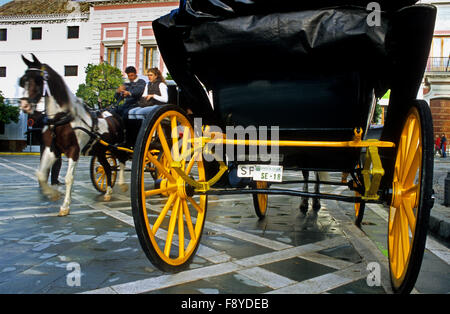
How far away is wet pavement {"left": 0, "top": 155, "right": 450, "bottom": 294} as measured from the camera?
112 inches

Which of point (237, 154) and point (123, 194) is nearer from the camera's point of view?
point (237, 154)

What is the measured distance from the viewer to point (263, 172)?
126 inches

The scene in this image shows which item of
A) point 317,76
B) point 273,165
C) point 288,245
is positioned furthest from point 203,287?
point 317,76

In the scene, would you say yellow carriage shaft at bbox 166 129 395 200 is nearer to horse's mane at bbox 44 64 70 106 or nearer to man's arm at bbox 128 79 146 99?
horse's mane at bbox 44 64 70 106

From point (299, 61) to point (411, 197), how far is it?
47.9 inches

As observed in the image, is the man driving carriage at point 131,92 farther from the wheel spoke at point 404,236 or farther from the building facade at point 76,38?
the building facade at point 76,38

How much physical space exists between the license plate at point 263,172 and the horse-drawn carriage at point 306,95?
0.04 feet

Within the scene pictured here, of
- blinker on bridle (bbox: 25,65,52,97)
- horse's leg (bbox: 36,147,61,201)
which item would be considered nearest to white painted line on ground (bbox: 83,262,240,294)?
horse's leg (bbox: 36,147,61,201)

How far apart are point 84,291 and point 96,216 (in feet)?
9.22

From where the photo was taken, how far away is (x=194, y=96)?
10.6 ft

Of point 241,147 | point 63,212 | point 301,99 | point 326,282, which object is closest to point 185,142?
point 241,147

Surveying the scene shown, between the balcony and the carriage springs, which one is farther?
the balcony

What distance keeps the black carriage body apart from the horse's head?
10.4 ft

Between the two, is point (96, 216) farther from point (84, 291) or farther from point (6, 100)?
point (6, 100)
